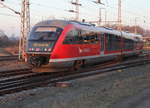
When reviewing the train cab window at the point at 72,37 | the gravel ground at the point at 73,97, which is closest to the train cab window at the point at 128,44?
the train cab window at the point at 72,37

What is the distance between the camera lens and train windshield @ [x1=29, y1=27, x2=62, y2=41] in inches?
601

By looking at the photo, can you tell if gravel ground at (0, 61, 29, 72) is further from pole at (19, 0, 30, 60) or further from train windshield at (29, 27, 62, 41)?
train windshield at (29, 27, 62, 41)

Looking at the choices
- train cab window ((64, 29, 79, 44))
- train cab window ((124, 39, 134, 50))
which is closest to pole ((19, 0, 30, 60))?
train cab window ((64, 29, 79, 44))

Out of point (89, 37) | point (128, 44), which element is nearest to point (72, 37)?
point (89, 37)

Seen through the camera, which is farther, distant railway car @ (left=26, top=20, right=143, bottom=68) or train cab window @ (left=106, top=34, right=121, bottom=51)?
train cab window @ (left=106, top=34, right=121, bottom=51)

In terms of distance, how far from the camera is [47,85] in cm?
1178

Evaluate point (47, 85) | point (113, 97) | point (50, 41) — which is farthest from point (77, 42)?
point (113, 97)

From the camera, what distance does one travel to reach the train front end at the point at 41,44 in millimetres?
14867

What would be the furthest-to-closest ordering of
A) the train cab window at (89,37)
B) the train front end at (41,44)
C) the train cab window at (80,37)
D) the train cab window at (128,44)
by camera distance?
the train cab window at (128,44) → the train cab window at (89,37) → the train cab window at (80,37) → the train front end at (41,44)

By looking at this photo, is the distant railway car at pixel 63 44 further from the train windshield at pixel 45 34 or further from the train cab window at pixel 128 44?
the train cab window at pixel 128 44

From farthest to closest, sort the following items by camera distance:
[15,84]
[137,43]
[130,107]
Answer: [137,43]
[15,84]
[130,107]

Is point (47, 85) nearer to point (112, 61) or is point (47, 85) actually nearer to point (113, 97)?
point (113, 97)

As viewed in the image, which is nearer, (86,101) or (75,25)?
(86,101)

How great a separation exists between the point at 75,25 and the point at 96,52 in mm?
3541
